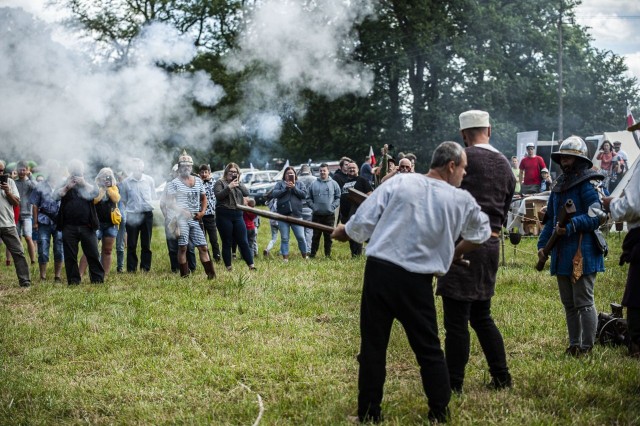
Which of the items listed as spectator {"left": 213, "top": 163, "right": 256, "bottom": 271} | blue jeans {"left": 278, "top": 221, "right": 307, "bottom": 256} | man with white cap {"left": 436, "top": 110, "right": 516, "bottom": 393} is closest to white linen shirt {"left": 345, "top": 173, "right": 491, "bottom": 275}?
man with white cap {"left": 436, "top": 110, "right": 516, "bottom": 393}

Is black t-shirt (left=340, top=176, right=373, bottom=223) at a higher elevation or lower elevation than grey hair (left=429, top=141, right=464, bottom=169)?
lower

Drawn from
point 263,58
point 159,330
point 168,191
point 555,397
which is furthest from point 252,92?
point 555,397

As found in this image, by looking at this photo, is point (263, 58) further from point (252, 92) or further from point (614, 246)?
point (614, 246)

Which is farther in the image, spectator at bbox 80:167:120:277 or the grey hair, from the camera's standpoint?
spectator at bbox 80:167:120:277

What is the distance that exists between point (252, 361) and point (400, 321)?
2351 mm

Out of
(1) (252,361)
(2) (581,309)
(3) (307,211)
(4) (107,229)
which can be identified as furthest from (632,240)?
(3) (307,211)

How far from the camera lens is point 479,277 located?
18.3 ft

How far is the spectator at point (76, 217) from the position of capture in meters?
12.1

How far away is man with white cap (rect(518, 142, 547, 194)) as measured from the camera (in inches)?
730

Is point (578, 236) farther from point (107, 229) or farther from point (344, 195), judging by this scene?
point (107, 229)

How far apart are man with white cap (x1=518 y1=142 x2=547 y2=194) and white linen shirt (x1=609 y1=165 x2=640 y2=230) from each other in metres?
13.2

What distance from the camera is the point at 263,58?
16.1 metres

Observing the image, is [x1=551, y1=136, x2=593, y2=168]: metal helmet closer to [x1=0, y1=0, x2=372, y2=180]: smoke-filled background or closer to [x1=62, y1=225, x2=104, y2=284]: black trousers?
[x1=62, y1=225, x2=104, y2=284]: black trousers

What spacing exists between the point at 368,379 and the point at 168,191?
26.9 feet
